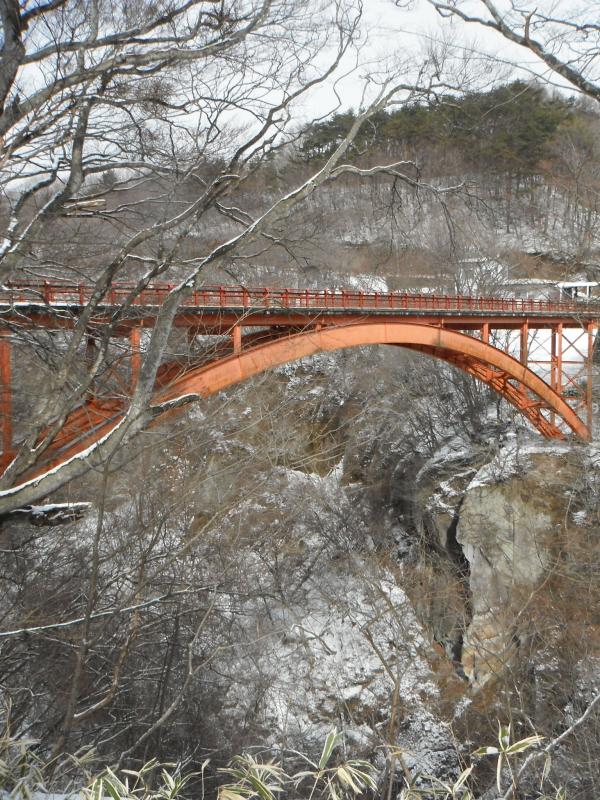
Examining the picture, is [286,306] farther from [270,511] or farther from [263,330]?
[270,511]

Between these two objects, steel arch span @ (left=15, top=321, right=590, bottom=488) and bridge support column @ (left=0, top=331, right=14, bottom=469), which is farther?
steel arch span @ (left=15, top=321, right=590, bottom=488)

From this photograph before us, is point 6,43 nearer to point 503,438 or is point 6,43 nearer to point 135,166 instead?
point 135,166

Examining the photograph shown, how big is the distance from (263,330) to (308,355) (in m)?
1.52

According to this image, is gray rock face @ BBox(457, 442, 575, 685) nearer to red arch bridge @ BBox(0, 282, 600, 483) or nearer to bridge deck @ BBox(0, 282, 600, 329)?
red arch bridge @ BBox(0, 282, 600, 483)

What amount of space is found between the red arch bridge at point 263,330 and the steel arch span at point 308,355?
0.08 ft

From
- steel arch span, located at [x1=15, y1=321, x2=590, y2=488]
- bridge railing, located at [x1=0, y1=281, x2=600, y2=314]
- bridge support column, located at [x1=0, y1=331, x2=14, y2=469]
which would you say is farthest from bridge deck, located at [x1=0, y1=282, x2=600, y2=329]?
bridge support column, located at [x1=0, y1=331, x2=14, y2=469]

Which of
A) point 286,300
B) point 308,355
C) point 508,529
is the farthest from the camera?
point 508,529

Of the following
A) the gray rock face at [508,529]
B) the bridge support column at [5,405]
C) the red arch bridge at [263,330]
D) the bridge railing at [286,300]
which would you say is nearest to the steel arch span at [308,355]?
the red arch bridge at [263,330]

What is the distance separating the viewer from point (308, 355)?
1037cm

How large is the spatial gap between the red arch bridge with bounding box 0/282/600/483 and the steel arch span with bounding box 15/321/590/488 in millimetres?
23

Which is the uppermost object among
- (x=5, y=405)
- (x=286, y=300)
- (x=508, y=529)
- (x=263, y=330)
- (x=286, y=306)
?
(x=286, y=300)

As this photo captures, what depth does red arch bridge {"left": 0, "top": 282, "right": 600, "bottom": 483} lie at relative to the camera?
568cm

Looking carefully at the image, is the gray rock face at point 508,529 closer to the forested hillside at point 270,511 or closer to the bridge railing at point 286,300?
the forested hillside at point 270,511

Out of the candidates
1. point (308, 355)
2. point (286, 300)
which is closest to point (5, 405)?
point (286, 300)
